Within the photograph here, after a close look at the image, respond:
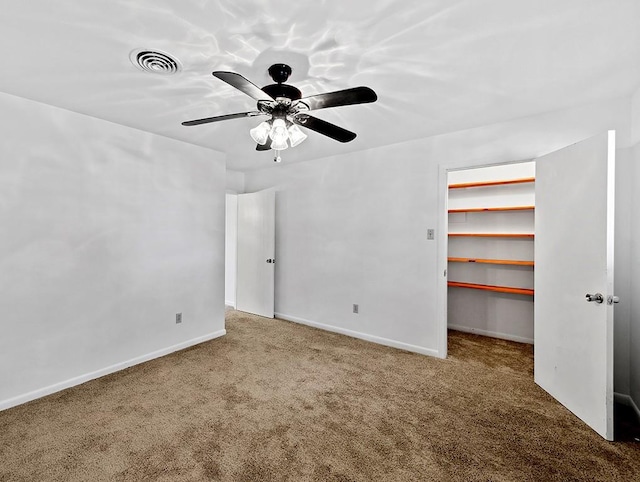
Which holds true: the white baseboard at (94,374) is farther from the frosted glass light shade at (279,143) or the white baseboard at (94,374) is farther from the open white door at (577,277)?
the open white door at (577,277)

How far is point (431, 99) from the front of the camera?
2.46 metres

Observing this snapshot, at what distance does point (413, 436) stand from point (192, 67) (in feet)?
9.06

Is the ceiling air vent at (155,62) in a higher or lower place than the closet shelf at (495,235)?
higher

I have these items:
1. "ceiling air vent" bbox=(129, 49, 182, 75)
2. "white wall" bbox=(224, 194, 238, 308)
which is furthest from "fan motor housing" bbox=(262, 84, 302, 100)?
"white wall" bbox=(224, 194, 238, 308)

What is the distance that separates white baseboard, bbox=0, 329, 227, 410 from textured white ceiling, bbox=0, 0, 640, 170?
2312mm

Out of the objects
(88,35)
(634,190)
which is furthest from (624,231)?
(88,35)

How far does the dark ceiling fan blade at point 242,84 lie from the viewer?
4.74 ft

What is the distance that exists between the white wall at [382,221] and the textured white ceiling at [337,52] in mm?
282

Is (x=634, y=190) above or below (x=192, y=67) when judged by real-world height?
below

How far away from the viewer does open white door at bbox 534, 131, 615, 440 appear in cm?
207

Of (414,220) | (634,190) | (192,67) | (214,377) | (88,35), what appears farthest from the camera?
(414,220)

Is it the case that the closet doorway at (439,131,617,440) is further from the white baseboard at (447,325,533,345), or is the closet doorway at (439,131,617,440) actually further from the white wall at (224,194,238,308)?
the white wall at (224,194,238,308)

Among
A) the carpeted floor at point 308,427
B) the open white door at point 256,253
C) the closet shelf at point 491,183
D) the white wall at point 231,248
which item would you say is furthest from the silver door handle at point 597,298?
the white wall at point 231,248

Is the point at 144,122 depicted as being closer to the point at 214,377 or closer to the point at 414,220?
the point at 214,377
